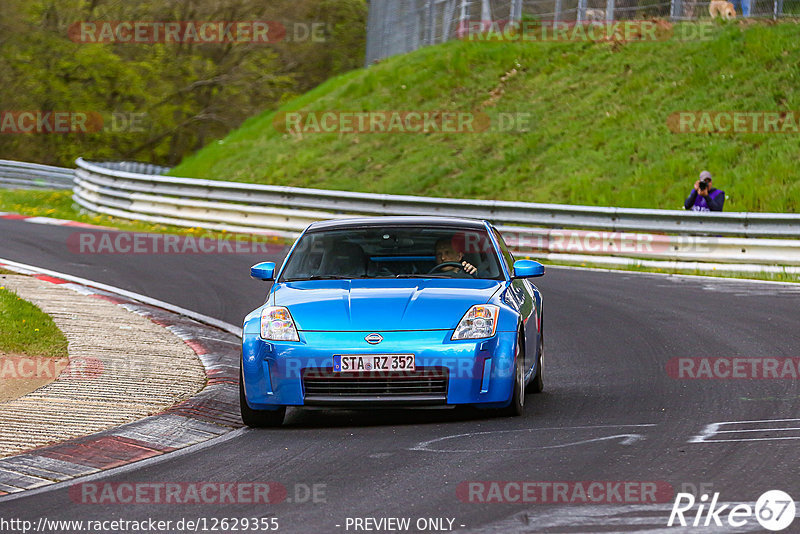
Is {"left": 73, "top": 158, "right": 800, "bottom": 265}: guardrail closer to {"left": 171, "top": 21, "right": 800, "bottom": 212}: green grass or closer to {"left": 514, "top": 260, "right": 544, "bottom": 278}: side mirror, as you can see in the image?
{"left": 171, "top": 21, "right": 800, "bottom": 212}: green grass

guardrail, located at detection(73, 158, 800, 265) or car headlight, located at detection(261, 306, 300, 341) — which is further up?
guardrail, located at detection(73, 158, 800, 265)

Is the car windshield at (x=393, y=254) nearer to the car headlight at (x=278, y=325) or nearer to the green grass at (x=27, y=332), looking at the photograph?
the car headlight at (x=278, y=325)

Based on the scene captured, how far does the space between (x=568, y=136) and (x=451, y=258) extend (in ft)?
65.4

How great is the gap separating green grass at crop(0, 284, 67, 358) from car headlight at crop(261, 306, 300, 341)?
3.03 metres

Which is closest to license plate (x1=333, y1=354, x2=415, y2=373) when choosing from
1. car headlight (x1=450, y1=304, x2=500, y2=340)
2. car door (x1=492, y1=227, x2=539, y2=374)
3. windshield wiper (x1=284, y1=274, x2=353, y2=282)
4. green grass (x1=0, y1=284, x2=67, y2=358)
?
car headlight (x1=450, y1=304, x2=500, y2=340)

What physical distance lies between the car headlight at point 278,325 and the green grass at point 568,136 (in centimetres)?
1569

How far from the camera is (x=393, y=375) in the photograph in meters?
7.99

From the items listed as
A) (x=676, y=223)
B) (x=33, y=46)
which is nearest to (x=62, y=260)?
(x=676, y=223)

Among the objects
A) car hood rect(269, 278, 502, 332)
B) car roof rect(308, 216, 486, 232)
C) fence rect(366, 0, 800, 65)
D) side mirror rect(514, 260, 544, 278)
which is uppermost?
fence rect(366, 0, 800, 65)

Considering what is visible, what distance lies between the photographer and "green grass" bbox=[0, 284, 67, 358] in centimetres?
1073

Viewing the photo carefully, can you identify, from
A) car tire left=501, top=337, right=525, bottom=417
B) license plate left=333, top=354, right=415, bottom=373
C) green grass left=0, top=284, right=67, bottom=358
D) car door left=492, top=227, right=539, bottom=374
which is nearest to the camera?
license plate left=333, top=354, right=415, bottom=373

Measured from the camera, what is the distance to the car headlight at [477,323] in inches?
321

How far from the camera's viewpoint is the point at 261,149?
3488cm

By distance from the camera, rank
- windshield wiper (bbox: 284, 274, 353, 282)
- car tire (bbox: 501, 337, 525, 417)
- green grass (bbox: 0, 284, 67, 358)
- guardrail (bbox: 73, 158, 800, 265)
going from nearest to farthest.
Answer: car tire (bbox: 501, 337, 525, 417)
windshield wiper (bbox: 284, 274, 353, 282)
green grass (bbox: 0, 284, 67, 358)
guardrail (bbox: 73, 158, 800, 265)
